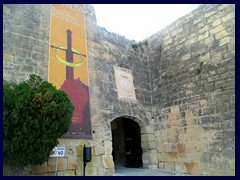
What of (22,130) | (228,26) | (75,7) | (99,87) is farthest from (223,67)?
(22,130)

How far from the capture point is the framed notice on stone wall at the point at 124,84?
7.07 meters

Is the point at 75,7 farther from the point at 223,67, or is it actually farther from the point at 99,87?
the point at 223,67

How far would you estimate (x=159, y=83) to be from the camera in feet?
25.3

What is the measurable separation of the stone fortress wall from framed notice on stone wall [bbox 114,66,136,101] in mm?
28

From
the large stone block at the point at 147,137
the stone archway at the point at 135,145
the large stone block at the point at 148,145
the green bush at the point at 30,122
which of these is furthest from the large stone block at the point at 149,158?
the green bush at the point at 30,122

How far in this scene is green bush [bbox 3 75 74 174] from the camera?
4.04m

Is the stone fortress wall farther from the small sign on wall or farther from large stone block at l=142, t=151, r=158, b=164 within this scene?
the small sign on wall

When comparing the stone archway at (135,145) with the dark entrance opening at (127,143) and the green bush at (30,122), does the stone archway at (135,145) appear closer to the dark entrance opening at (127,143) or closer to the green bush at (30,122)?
the dark entrance opening at (127,143)

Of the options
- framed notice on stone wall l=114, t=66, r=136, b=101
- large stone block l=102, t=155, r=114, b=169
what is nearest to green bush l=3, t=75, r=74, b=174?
large stone block l=102, t=155, r=114, b=169

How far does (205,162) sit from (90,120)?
9.05ft

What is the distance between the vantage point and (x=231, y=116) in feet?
18.7

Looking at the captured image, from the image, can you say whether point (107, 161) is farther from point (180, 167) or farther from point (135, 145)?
point (180, 167)

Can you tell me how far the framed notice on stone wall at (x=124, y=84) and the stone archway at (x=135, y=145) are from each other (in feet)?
1.92

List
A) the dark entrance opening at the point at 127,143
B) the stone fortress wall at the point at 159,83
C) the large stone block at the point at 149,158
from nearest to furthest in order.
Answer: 1. the stone fortress wall at the point at 159,83
2. the large stone block at the point at 149,158
3. the dark entrance opening at the point at 127,143
